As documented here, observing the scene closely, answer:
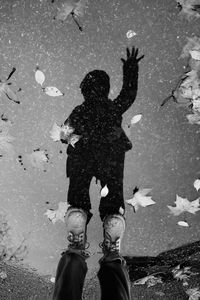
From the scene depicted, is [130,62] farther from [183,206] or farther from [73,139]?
[183,206]

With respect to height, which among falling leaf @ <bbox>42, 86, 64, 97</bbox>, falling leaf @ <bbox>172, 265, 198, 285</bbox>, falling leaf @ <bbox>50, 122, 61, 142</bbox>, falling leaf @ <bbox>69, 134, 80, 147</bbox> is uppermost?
falling leaf @ <bbox>42, 86, 64, 97</bbox>

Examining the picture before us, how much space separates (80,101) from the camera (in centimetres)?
216

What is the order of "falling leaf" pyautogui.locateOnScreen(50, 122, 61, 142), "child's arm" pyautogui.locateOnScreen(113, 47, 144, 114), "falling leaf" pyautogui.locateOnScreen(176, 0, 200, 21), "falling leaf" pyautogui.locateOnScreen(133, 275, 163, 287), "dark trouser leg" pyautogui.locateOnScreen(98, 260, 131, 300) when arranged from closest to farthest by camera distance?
"dark trouser leg" pyautogui.locateOnScreen(98, 260, 131, 300), "falling leaf" pyautogui.locateOnScreen(176, 0, 200, 21), "child's arm" pyautogui.locateOnScreen(113, 47, 144, 114), "falling leaf" pyautogui.locateOnScreen(50, 122, 61, 142), "falling leaf" pyautogui.locateOnScreen(133, 275, 163, 287)

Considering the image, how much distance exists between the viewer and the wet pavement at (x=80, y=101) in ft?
6.77

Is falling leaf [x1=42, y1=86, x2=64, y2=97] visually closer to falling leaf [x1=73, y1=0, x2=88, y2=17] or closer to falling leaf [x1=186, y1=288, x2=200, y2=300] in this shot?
falling leaf [x1=73, y1=0, x2=88, y2=17]

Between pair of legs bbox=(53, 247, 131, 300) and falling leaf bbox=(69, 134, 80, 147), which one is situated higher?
falling leaf bbox=(69, 134, 80, 147)

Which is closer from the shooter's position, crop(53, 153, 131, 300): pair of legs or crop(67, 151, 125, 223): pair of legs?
crop(53, 153, 131, 300): pair of legs

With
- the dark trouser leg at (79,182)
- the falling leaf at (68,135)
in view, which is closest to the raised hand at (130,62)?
the falling leaf at (68,135)

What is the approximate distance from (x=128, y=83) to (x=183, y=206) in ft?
3.12

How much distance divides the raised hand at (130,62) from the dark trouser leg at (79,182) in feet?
2.18

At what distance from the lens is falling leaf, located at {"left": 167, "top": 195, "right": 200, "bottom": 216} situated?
2263mm

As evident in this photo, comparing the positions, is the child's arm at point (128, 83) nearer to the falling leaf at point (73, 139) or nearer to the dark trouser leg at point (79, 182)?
the falling leaf at point (73, 139)

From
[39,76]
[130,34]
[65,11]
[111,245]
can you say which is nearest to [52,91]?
[39,76]

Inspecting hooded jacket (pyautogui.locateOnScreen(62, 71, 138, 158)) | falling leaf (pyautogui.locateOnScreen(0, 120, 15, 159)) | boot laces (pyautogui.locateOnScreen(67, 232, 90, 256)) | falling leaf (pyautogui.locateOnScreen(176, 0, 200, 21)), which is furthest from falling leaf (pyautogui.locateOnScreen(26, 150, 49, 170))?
falling leaf (pyautogui.locateOnScreen(176, 0, 200, 21))
